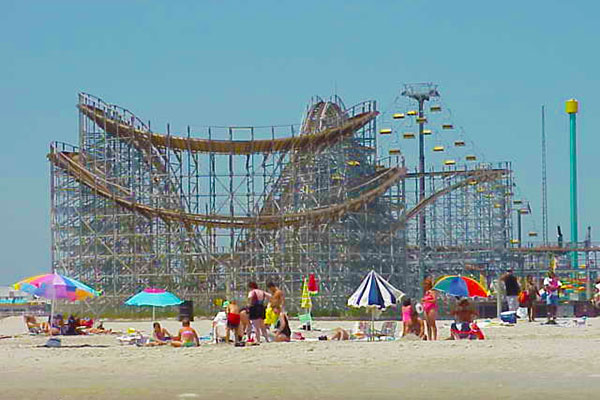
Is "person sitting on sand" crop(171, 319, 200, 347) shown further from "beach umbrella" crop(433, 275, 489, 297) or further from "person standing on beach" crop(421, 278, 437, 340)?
"beach umbrella" crop(433, 275, 489, 297)

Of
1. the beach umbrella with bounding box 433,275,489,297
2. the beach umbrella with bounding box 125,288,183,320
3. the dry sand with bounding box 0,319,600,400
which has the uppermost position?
the beach umbrella with bounding box 433,275,489,297

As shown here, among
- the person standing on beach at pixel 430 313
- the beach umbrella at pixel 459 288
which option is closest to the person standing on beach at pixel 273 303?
the person standing on beach at pixel 430 313

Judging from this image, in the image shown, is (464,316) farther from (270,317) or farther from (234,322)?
(234,322)

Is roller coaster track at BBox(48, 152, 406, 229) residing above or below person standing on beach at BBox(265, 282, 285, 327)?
above

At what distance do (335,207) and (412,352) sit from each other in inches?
1006

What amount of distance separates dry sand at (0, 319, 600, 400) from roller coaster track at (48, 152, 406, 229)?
2301 cm

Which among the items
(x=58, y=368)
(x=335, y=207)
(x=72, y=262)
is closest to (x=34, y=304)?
(x=72, y=262)

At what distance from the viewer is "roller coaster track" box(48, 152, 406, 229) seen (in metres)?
43.6

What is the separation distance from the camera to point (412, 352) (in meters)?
17.7

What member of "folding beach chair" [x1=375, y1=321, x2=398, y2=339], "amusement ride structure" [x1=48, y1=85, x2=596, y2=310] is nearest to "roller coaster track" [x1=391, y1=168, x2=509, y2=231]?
"amusement ride structure" [x1=48, y1=85, x2=596, y2=310]

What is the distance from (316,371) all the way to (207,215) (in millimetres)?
28668

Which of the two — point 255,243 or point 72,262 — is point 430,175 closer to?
point 255,243

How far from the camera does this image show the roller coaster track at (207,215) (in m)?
43.6

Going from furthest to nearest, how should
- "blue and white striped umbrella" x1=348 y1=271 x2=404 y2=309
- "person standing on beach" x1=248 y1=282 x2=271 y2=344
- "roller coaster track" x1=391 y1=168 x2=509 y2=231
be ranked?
"roller coaster track" x1=391 y1=168 x2=509 y2=231, "blue and white striped umbrella" x1=348 y1=271 x2=404 y2=309, "person standing on beach" x1=248 y1=282 x2=271 y2=344
